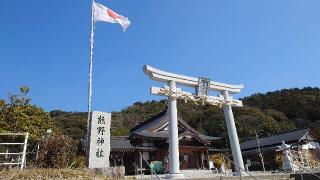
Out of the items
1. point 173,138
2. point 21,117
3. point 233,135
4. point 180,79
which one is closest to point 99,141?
point 173,138

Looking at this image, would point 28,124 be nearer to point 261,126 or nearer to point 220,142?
point 220,142

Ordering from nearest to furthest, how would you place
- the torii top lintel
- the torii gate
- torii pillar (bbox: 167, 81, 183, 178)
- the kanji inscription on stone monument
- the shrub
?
1. the shrub
2. the kanji inscription on stone monument
3. torii pillar (bbox: 167, 81, 183, 178)
4. the torii gate
5. the torii top lintel

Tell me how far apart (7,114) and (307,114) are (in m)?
62.0

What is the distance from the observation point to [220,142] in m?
52.3

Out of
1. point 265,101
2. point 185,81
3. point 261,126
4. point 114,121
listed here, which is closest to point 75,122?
point 114,121

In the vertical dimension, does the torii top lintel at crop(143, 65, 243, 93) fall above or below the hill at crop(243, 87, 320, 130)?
below

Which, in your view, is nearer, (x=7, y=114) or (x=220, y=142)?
(x=7, y=114)

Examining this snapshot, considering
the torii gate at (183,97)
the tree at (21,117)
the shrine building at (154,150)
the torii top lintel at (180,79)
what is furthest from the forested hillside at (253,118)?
the torii gate at (183,97)

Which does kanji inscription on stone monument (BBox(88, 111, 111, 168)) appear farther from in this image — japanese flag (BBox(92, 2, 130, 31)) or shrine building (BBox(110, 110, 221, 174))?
shrine building (BBox(110, 110, 221, 174))

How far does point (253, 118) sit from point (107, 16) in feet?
160

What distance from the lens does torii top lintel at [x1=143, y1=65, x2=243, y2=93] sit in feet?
47.0

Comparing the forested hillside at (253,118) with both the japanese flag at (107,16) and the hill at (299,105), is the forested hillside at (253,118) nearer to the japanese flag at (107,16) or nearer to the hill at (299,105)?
the hill at (299,105)

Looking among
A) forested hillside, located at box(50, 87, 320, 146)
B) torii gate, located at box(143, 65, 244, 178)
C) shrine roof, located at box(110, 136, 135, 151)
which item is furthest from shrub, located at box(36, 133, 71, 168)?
forested hillside, located at box(50, 87, 320, 146)

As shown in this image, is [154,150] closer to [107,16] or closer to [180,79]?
[180,79]
